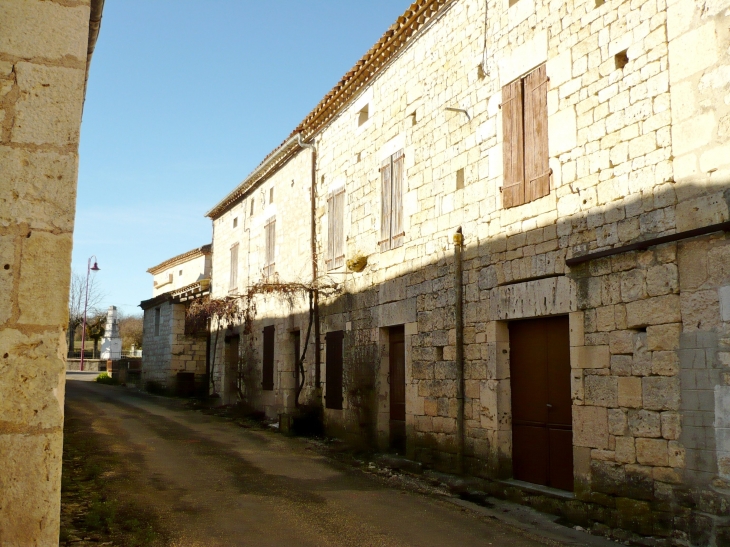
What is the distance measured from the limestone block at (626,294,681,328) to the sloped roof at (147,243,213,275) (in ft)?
61.0

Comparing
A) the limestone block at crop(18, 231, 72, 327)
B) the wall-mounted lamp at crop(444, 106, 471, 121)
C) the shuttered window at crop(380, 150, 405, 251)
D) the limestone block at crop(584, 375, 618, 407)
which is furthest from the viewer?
the shuttered window at crop(380, 150, 405, 251)

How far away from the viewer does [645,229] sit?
598 cm

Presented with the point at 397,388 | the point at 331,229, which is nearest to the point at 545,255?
the point at 397,388

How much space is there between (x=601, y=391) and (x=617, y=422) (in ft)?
1.04

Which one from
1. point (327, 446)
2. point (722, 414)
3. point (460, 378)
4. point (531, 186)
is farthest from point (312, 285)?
point (722, 414)

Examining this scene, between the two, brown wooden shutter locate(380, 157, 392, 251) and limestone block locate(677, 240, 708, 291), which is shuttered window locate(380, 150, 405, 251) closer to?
brown wooden shutter locate(380, 157, 392, 251)

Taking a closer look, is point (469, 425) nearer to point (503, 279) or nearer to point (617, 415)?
point (503, 279)

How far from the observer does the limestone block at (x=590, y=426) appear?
6.29 metres

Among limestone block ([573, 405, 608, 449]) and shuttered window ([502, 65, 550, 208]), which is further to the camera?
shuttered window ([502, 65, 550, 208])

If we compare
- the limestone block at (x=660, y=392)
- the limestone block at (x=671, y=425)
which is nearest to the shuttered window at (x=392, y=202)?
the limestone block at (x=660, y=392)

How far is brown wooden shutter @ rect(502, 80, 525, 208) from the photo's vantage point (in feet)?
24.9

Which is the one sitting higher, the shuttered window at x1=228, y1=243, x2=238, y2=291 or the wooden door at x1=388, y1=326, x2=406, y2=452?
the shuttered window at x1=228, y1=243, x2=238, y2=291

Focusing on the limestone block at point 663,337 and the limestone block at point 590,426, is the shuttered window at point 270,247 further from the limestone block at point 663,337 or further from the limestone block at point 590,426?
the limestone block at point 663,337

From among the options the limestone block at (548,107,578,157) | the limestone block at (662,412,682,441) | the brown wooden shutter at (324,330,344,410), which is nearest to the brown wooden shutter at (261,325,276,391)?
the brown wooden shutter at (324,330,344,410)
